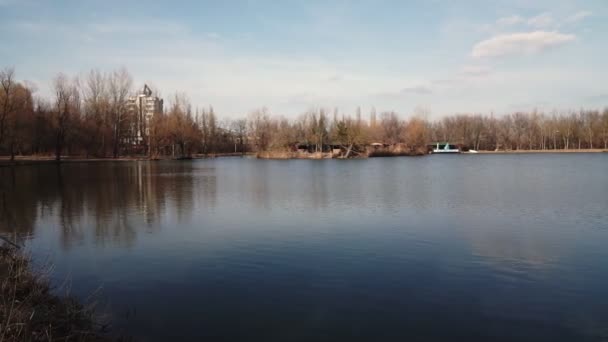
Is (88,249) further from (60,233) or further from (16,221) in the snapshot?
(16,221)

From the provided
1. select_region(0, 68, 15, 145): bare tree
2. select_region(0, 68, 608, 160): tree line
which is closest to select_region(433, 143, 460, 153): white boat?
select_region(0, 68, 608, 160): tree line

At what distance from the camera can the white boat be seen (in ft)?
320

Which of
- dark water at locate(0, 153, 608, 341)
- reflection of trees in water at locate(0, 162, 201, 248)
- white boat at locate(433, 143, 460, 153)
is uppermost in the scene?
white boat at locate(433, 143, 460, 153)

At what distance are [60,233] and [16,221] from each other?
135 inches

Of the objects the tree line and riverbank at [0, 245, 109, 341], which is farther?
Result: the tree line

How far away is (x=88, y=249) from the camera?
10938mm

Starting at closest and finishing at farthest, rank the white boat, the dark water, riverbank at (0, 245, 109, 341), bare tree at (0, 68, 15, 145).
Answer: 1. riverbank at (0, 245, 109, 341)
2. the dark water
3. bare tree at (0, 68, 15, 145)
4. the white boat

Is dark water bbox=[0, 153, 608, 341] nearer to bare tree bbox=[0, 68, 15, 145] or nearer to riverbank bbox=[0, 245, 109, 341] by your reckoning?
riverbank bbox=[0, 245, 109, 341]

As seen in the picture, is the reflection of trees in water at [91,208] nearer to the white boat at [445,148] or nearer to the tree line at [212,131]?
the tree line at [212,131]

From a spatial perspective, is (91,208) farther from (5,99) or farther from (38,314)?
(5,99)

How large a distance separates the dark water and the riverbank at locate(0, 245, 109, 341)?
0.54m

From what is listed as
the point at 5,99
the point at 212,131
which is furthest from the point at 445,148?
the point at 5,99

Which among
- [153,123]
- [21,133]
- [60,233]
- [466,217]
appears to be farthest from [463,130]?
[60,233]

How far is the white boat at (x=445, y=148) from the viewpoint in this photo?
97531 mm
